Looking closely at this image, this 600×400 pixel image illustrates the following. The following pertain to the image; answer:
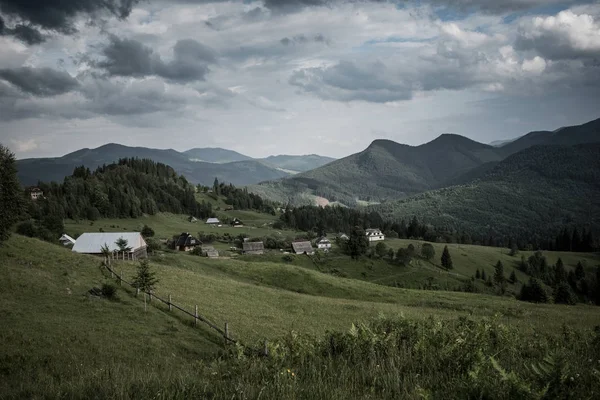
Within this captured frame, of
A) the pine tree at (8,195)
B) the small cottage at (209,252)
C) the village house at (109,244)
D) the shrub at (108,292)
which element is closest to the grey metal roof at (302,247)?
the small cottage at (209,252)

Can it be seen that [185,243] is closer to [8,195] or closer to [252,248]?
[252,248]

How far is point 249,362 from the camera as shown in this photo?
29.0ft

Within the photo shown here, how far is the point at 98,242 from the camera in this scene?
239 feet

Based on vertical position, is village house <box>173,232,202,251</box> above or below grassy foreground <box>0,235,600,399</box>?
below

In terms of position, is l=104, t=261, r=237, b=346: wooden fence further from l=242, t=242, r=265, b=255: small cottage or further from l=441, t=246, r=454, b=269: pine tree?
l=441, t=246, r=454, b=269: pine tree

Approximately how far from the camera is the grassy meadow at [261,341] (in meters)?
6.58

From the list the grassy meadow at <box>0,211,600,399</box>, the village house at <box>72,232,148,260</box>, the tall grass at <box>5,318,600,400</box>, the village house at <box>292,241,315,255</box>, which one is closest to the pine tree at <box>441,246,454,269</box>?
the village house at <box>292,241,315,255</box>

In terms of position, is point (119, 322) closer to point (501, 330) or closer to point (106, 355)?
point (106, 355)

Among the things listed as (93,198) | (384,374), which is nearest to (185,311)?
(384,374)

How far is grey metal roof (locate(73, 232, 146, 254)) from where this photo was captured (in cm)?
7075

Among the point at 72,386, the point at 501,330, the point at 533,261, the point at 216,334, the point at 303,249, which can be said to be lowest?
the point at 533,261

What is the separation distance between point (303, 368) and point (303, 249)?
128566 millimetres

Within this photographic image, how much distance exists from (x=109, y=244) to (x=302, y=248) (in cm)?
7539

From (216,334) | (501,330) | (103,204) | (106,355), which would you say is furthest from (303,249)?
(501,330)
